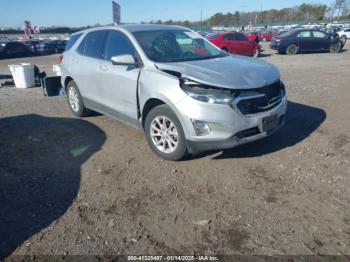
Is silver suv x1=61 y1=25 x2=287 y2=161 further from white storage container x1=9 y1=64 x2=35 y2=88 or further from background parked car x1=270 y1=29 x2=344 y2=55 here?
background parked car x1=270 y1=29 x2=344 y2=55

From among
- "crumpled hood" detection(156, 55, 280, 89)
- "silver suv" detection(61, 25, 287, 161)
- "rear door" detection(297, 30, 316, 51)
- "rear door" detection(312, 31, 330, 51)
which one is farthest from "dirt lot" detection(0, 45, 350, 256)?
"rear door" detection(312, 31, 330, 51)

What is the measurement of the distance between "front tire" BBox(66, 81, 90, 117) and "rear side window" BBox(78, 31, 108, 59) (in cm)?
75

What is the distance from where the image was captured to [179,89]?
3949 mm

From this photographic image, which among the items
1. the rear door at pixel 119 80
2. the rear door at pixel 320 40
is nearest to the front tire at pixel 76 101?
the rear door at pixel 119 80

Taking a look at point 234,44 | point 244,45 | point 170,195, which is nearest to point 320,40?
point 244,45

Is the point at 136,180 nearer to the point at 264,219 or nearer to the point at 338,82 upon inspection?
the point at 264,219

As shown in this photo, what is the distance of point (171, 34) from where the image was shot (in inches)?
205

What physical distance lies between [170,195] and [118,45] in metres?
2.61

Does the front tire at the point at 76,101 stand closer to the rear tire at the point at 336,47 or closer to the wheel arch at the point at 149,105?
the wheel arch at the point at 149,105

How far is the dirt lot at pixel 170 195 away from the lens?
2889mm

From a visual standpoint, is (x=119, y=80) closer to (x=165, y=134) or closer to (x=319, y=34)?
(x=165, y=134)

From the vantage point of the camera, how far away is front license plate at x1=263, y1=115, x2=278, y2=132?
13.5 feet

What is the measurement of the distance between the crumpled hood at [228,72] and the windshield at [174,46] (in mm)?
274

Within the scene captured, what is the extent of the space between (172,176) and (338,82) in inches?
306
